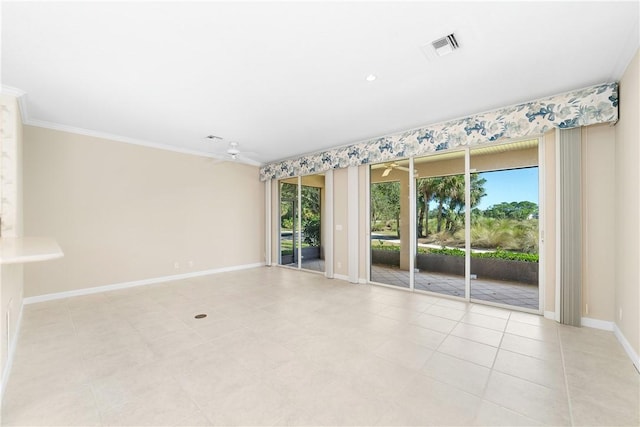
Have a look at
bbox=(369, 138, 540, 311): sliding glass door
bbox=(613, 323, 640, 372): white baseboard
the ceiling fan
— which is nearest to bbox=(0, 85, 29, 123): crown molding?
bbox=(369, 138, 540, 311): sliding glass door

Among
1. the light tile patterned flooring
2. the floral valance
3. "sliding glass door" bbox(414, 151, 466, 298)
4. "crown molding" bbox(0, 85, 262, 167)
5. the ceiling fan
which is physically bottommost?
the light tile patterned flooring

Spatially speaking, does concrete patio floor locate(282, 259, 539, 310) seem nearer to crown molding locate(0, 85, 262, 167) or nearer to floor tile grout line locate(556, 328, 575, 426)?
floor tile grout line locate(556, 328, 575, 426)

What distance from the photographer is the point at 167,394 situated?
6.62 feet

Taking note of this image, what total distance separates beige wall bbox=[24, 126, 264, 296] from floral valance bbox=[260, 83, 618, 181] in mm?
2820

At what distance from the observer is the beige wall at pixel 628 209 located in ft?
7.94

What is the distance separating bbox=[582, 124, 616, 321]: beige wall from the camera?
122 inches

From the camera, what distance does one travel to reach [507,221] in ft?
16.1

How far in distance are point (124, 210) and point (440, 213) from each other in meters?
6.04

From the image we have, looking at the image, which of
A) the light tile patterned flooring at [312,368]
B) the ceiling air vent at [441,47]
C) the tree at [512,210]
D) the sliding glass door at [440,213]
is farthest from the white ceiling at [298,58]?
the light tile patterned flooring at [312,368]

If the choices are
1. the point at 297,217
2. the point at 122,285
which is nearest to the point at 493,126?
the point at 297,217

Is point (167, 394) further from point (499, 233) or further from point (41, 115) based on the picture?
point (499, 233)

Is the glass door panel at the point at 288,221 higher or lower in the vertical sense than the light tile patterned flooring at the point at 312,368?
higher

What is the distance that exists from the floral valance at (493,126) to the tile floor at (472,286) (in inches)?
96.4

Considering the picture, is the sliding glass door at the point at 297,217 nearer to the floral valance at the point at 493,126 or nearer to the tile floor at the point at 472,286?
the floral valance at the point at 493,126
